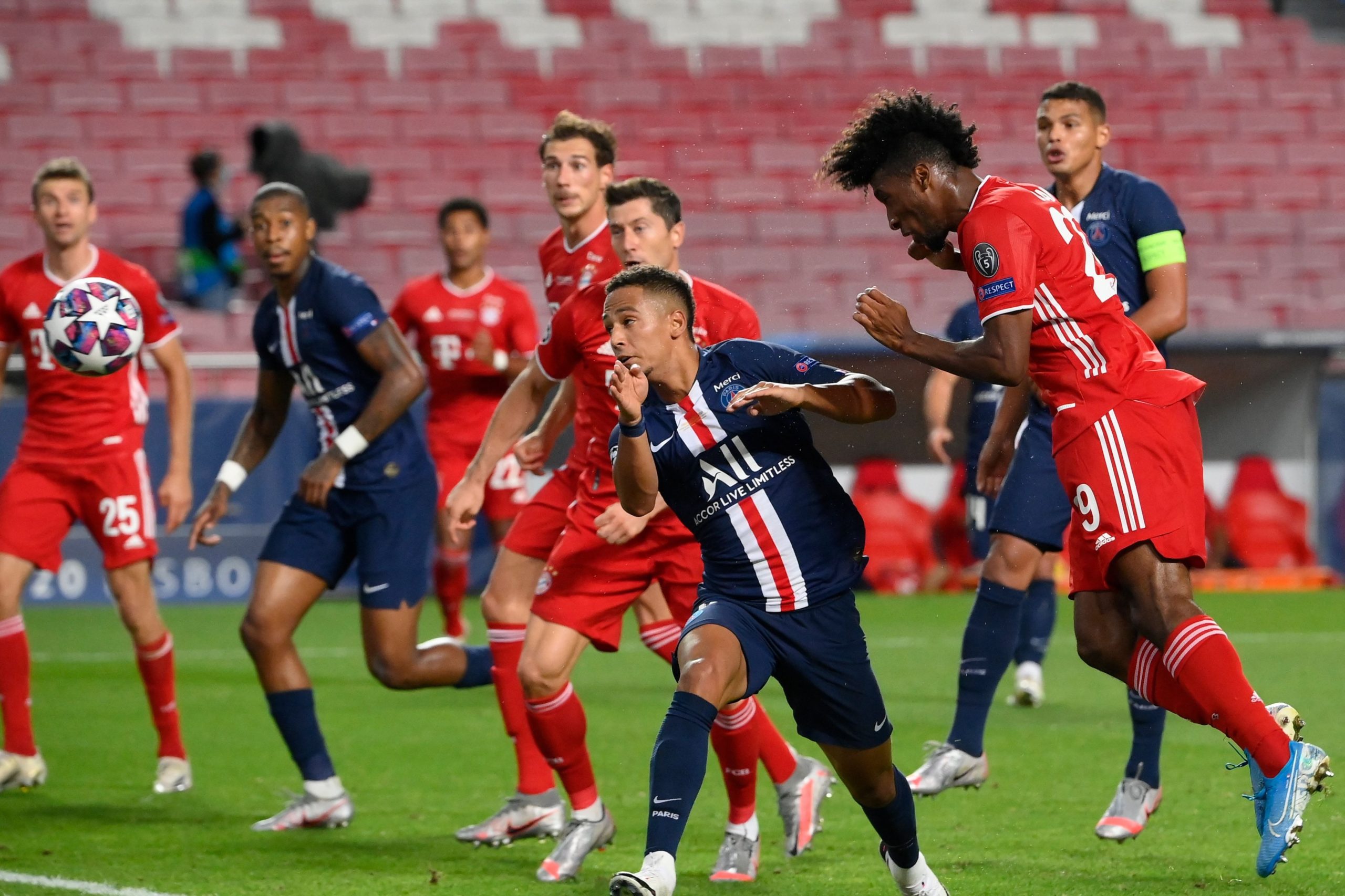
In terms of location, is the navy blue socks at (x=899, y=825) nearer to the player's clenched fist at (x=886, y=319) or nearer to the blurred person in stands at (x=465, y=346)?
the player's clenched fist at (x=886, y=319)

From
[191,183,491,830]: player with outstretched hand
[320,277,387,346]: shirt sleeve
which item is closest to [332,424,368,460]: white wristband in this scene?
[191,183,491,830]: player with outstretched hand

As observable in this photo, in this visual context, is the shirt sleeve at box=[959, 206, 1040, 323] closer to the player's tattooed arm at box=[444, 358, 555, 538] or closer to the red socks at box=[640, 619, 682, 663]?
the player's tattooed arm at box=[444, 358, 555, 538]

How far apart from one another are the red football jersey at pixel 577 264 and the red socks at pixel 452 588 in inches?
149

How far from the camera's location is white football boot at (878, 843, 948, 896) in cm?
423

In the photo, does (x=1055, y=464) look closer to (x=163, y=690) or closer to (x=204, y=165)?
(x=163, y=690)

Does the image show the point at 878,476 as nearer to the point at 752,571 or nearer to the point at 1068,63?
the point at 1068,63

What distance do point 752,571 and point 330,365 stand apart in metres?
2.26

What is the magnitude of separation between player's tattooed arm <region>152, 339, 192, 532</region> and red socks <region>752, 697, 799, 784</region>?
98.2 inches

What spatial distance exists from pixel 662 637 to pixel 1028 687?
290 centimetres

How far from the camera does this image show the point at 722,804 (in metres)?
5.91

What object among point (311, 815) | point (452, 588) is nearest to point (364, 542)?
point (311, 815)

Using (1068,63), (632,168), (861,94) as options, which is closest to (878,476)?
(632,168)

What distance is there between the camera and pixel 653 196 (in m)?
5.16

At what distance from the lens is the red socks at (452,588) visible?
9.49 m
